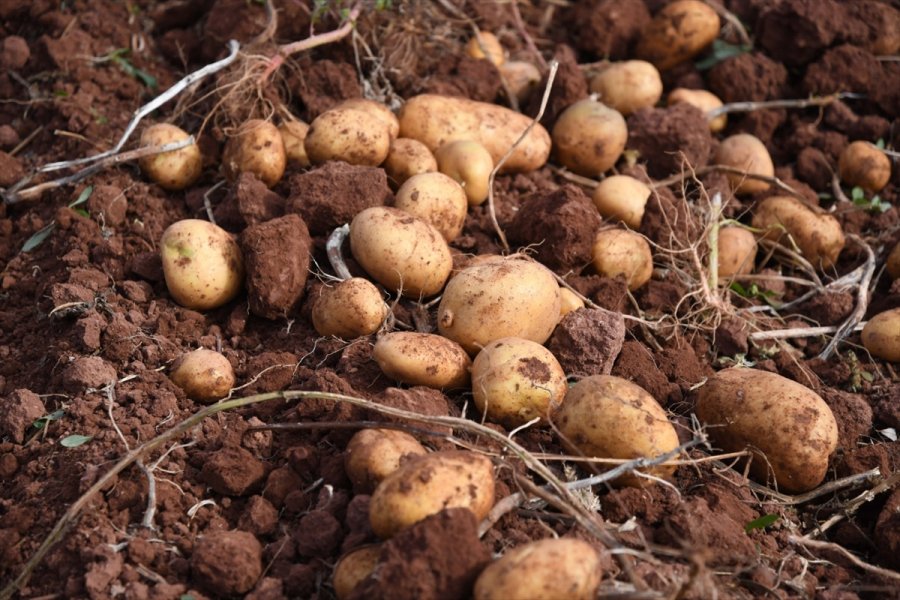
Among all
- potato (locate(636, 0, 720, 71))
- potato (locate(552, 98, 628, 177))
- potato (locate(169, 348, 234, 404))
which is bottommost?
potato (locate(169, 348, 234, 404))

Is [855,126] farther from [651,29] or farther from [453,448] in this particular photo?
[453,448]

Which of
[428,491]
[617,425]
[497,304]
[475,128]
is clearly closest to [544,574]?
[428,491]

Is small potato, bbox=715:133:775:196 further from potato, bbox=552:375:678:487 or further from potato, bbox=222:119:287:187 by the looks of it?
potato, bbox=222:119:287:187

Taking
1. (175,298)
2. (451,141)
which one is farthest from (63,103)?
(451,141)

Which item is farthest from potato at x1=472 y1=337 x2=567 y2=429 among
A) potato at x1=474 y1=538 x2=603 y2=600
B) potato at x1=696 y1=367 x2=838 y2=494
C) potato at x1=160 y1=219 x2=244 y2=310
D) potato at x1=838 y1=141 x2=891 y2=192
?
potato at x1=838 y1=141 x2=891 y2=192

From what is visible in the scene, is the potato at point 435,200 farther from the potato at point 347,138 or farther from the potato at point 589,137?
the potato at point 589,137

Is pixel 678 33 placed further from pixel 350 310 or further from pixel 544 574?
pixel 544 574

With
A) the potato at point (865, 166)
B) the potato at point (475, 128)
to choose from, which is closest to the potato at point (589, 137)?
the potato at point (475, 128)
